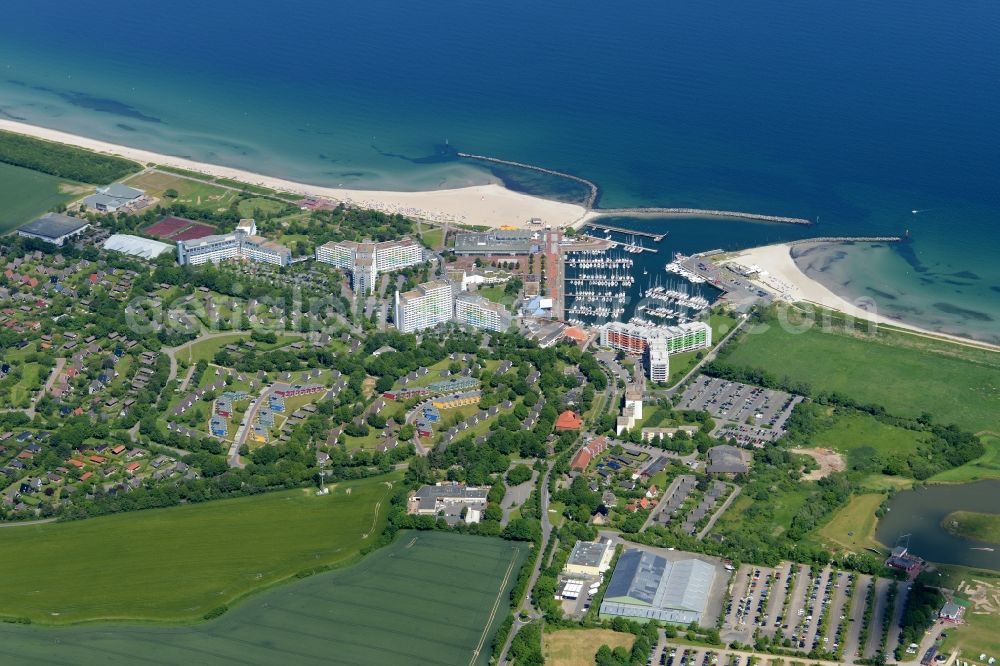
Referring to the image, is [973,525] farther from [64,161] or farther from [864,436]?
[64,161]

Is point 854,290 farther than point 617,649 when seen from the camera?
Yes

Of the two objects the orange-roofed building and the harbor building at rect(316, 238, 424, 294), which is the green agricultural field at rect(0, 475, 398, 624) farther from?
the harbor building at rect(316, 238, 424, 294)

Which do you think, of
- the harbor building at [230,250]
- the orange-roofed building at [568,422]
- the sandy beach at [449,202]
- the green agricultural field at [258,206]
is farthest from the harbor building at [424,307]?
the green agricultural field at [258,206]

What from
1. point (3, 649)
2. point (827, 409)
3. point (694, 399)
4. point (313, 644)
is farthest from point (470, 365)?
point (3, 649)

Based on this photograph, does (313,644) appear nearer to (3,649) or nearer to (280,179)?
(3,649)

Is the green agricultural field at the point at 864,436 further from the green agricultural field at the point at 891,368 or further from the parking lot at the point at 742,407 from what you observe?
the parking lot at the point at 742,407

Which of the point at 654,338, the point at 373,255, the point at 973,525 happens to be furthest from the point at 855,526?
the point at 373,255
